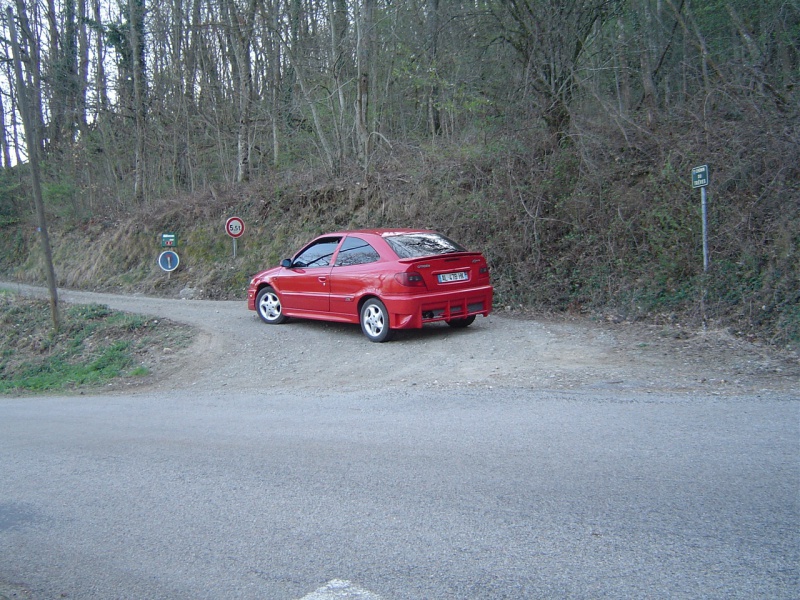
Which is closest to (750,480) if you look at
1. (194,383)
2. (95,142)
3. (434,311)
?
(434,311)

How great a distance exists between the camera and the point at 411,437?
6.40 meters

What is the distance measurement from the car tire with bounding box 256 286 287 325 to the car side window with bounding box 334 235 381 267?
212 cm

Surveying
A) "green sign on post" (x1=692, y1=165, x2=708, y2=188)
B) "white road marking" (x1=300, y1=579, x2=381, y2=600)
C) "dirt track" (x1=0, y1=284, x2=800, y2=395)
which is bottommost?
"white road marking" (x1=300, y1=579, x2=381, y2=600)

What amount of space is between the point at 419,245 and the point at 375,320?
4.71 ft

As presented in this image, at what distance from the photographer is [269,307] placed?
544 inches

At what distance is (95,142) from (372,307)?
25.5m

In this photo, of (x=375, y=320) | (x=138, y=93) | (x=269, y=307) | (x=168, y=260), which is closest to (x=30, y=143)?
(x=269, y=307)

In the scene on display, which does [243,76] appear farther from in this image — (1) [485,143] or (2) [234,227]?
(1) [485,143]

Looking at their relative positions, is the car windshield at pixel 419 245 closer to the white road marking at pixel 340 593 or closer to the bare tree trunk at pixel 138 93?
the white road marking at pixel 340 593

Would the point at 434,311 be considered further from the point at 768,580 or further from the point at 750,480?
the point at 768,580

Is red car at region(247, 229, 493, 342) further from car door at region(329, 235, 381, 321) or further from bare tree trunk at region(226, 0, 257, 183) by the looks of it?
bare tree trunk at region(226, 0, 257, 183)

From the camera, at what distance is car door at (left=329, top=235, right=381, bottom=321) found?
11336 mm

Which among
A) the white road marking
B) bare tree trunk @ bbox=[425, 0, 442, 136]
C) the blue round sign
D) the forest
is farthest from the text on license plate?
the blue round sign

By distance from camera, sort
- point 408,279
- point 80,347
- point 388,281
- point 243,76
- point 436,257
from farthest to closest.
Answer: point 243,76, point 80,347, point 436,257, point 388,281, point 408,279
